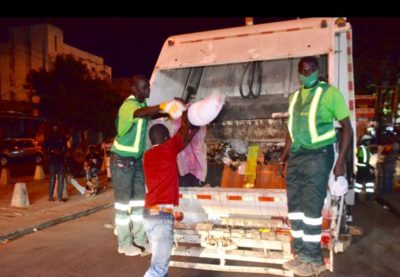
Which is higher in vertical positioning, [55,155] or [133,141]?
[133,141]

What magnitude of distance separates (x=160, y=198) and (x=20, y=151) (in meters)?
19.6

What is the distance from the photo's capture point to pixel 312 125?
12.9 ft

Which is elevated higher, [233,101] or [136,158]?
[233,101]

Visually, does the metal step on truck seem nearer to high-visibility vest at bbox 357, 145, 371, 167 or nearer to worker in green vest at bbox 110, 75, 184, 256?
worker in green vest at bbox 110, 75, 184, 256

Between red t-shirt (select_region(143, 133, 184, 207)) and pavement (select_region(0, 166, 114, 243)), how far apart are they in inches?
148

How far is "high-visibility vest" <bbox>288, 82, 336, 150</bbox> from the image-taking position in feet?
12.8

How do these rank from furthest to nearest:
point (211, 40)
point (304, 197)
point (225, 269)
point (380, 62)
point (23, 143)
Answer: point (23, 143), point (380, 62), point (211, 40), point (225, 269), point (304, 197)

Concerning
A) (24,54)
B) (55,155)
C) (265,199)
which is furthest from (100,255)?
(24,54)

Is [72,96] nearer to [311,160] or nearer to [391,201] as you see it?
[391,201]

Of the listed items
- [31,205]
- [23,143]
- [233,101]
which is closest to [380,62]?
[233,101]

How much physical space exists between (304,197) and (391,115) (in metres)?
8.70

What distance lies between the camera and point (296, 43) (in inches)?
192

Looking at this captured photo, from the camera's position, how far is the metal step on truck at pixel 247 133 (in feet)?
14.1

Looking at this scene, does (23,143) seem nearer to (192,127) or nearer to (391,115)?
(391,115)
